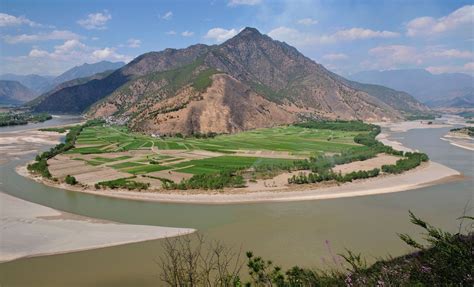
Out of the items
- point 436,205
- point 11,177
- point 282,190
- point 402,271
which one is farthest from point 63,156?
point 402,271

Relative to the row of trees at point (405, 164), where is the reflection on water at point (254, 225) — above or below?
below

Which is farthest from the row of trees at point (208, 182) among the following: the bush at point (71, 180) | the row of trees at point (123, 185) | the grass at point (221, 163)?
the bush at point (71, 180)

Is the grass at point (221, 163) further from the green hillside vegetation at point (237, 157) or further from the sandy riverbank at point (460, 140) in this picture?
the sandy riverbank at point (460, 140)

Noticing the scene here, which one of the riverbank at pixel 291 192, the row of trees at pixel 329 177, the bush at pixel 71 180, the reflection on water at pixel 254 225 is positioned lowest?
the reflection on water at pixel 254 225

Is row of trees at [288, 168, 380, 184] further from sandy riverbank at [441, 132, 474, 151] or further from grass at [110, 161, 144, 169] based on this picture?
sandy riverbank at [441, 132, 474, 151]

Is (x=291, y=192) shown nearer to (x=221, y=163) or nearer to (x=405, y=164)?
(x=221, y=163)
